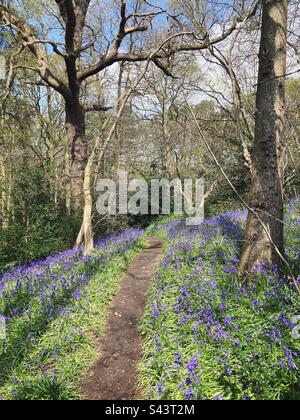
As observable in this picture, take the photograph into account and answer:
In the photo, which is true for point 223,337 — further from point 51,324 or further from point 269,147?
point 269,147

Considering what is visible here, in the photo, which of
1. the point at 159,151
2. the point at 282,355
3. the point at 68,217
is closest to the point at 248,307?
the point at 282,355

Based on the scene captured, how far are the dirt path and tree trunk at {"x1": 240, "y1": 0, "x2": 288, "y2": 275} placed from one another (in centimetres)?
204

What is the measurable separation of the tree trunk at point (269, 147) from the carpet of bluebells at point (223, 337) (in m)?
0.36

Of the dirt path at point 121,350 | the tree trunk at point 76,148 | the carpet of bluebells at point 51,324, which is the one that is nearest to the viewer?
the carpet of bluebells at point 51,324

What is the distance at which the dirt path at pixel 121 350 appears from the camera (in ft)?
11.0

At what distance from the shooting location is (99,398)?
10.6ft

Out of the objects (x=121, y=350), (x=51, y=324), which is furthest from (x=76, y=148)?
(x=121, y=350)

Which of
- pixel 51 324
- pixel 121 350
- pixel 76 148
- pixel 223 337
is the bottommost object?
pixel 121 350

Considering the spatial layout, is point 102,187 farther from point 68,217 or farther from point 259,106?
point 259,106

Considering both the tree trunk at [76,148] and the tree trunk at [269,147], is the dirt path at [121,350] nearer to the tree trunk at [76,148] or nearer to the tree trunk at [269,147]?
the tree trunk at [269,147]

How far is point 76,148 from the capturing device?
11.7 m

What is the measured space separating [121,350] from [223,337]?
63.8 inches

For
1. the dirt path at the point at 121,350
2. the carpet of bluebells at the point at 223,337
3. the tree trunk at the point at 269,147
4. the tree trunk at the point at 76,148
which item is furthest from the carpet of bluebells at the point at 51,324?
the tree trunk at the point at 76,148

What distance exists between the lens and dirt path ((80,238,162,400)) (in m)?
3.35
